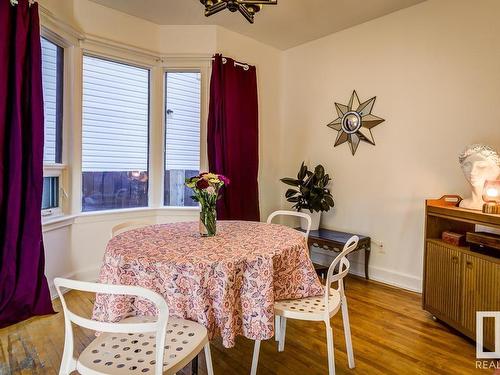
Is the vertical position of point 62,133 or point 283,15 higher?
point 283,15

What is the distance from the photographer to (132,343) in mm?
1350

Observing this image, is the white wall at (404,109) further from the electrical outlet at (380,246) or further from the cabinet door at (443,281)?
the cabinet door at (443,281)

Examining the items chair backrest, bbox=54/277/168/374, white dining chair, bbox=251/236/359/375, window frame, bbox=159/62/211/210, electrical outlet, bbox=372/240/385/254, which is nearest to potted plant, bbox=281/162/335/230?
electrical outlet, bbox=372/240/385/254

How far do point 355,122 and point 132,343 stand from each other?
3.00 meters

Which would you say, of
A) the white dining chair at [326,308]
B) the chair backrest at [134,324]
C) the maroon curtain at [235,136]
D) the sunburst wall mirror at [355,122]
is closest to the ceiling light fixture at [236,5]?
the maroon curtain at [235,136]

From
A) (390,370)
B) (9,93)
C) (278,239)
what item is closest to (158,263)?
(278,239)

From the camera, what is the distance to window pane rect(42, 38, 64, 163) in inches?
110

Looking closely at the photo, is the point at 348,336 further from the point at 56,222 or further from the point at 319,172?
the point at 56,222

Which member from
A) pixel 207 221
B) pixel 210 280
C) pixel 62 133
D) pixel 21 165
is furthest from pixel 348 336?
pixel 62 133

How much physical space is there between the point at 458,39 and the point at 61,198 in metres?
3.78

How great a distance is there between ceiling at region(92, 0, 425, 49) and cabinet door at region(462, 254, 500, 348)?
2355 mm

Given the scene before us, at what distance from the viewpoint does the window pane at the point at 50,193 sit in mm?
2832

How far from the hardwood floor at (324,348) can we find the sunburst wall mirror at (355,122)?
173cm

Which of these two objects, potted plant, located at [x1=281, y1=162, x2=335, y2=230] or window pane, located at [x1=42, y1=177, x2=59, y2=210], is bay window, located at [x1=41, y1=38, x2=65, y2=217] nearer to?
window pane, located at [x1=42, y1=177, x2=59, y2=210]
